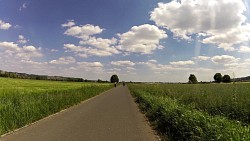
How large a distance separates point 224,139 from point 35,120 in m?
9.55

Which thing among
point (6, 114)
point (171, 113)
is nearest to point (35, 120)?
point (6, 114)

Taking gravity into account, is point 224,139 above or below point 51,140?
above

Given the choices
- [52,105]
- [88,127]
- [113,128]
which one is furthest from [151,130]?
[52,105]

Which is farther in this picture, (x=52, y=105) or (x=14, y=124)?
(x=52, y=105)

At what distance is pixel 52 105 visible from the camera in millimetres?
→ 17547

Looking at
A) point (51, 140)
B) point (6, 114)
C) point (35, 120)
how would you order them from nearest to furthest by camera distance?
1. point (51, 140)
2. point (6, 114)
3. point (35, 120)

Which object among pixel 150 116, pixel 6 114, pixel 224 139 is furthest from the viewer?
pixel 150 116

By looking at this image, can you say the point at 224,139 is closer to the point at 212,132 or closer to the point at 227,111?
the point at 212,132

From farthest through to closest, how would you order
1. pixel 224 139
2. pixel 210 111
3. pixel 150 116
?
pixel 150 116
pixel 210 111
pixel 224 139

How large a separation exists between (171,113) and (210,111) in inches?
94.4

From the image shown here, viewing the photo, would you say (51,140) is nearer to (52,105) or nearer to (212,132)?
(212,132)

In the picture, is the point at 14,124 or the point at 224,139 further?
the point at 14,124

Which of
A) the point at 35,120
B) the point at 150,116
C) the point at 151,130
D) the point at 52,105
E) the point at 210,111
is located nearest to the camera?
the point at 151,130

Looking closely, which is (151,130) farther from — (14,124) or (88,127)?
(14,124)
